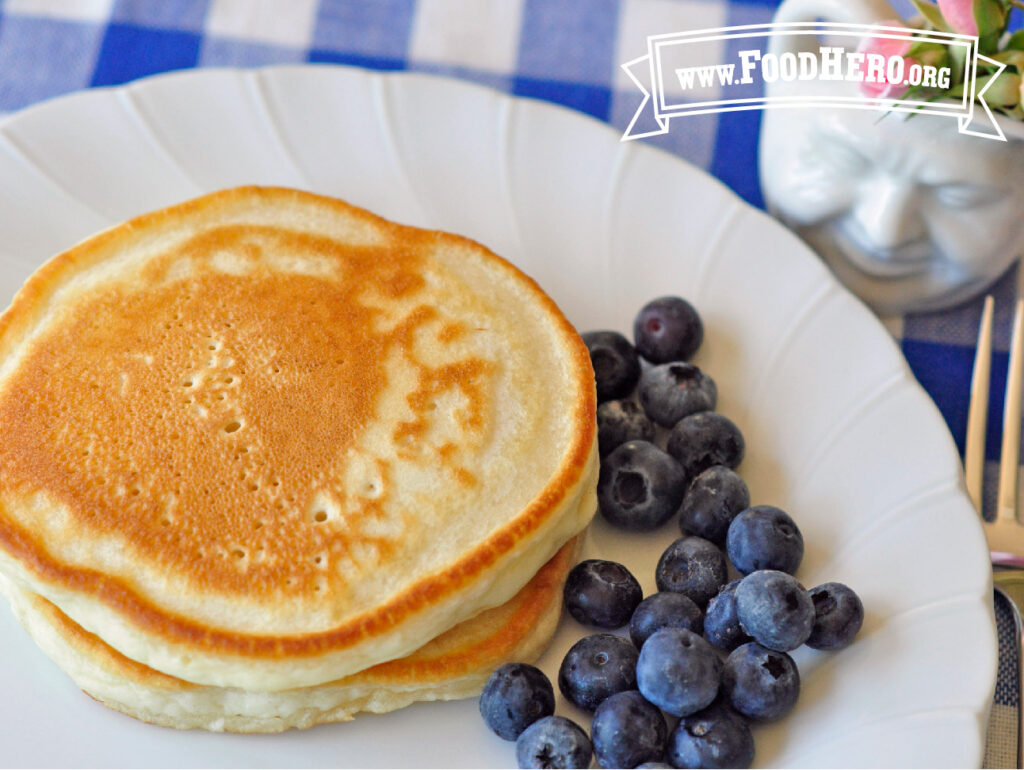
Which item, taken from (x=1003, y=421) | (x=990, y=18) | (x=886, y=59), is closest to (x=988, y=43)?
(x=990, y=18)

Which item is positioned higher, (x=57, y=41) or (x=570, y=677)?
(x=57, y=41)

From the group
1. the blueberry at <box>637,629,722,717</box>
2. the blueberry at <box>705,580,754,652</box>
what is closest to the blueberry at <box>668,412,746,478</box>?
the blueberry at <box>705,580,754,652</box>

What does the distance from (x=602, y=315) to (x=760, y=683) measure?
2.64 ft

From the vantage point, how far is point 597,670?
54.8 inches

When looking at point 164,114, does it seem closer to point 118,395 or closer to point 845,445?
point 118,395

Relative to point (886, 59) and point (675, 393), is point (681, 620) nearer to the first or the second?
point (675, 393)

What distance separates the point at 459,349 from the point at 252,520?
1.42ft

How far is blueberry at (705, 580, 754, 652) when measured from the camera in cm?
140

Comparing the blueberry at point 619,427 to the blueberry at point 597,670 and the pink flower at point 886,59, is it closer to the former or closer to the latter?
the blueberry at point 597,670

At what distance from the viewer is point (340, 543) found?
1.37m

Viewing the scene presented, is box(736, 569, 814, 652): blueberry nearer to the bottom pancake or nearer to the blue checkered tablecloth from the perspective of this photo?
the bottom pancake

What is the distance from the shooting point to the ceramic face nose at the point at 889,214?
1835 mm

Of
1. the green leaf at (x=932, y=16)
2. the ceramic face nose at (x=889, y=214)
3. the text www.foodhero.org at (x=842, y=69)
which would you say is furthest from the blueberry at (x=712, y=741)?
the green leaf at (x=932, y=16)

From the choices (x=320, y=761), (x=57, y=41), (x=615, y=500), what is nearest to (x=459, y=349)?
(x=615, y=500)
